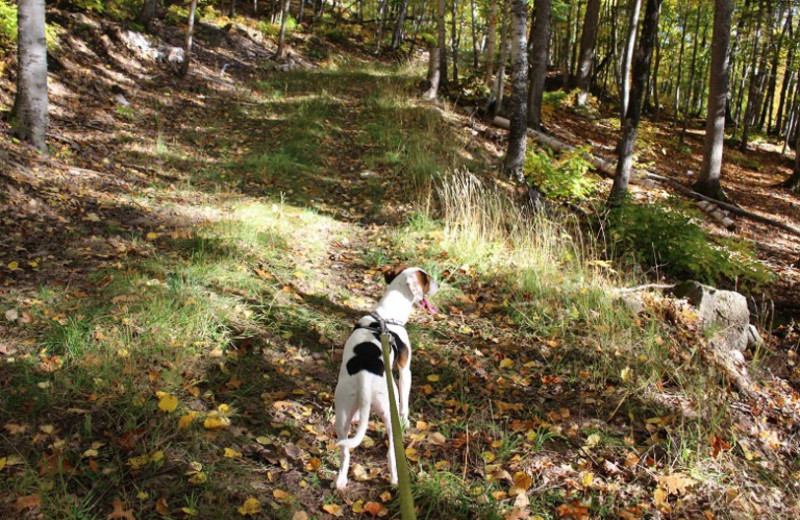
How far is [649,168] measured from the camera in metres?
13.4

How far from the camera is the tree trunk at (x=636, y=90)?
285 inches

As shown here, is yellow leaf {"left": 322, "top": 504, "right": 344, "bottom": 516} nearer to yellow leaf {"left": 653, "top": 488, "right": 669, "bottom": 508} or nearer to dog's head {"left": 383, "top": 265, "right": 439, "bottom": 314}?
dog's head {"left": 383, "top": 265, "right": 439, "bottom": 314}

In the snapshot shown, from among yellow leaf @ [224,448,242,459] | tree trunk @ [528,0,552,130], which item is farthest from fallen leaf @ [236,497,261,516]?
tree trunk @ [528,0,552,130]

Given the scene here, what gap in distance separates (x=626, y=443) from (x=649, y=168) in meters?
12.1

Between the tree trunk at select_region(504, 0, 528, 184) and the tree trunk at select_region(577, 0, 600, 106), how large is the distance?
1194cm

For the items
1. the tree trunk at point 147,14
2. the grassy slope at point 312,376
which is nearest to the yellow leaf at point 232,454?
the grassy slope at point 312,376

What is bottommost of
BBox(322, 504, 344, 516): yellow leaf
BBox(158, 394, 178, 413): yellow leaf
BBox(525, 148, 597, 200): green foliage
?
BBox(322, 504, 344, 516): yellow leaf

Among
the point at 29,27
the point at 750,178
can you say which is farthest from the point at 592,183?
the point at 750,178

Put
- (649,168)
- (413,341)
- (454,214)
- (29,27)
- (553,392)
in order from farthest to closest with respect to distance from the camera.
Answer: (649,168)
(454,214)
(29,27)
(413,341)
(553,392)

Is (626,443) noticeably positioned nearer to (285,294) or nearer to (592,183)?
(285,294)

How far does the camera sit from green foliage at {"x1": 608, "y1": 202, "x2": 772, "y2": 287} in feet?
20.8

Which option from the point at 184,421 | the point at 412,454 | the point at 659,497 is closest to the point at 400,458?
the point at 412,454

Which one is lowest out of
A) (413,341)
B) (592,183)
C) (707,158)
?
(413,341)

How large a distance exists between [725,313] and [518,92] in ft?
15.6
